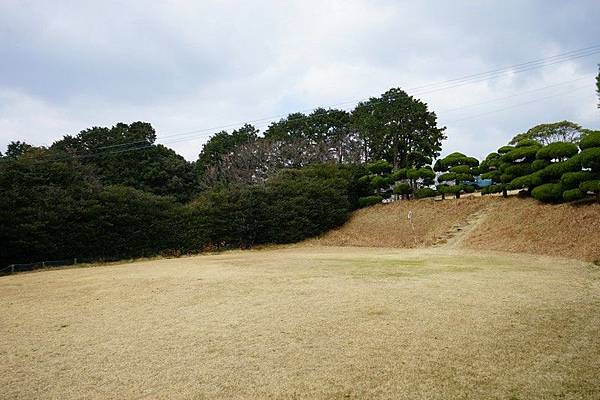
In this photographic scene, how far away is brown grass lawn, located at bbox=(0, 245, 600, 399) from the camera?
2943 millimetres

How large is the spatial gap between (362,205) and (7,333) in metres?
17.7

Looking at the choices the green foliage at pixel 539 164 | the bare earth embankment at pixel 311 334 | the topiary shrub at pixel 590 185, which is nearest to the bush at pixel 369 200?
the green foliage at pixel 539 164

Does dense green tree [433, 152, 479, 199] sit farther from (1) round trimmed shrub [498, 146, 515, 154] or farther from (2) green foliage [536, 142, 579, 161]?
(2) green foliage [536, 142, 579, 161]

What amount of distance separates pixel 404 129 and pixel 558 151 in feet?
37.6

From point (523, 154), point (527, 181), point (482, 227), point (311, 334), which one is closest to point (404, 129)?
point (523, 154)

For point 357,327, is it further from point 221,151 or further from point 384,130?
point 221,151

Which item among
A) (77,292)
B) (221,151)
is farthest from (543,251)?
(221,151)

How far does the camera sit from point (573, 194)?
1249 cm

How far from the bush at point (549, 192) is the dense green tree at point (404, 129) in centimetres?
1135

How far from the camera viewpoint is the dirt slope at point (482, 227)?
11086 millimetres

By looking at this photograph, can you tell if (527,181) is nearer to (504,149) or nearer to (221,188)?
(504,149)

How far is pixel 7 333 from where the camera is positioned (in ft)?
15.1

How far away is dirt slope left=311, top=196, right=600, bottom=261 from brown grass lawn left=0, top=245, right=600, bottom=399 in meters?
4.68

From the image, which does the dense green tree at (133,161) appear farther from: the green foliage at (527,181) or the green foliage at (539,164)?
the green foliage at (539,164)
